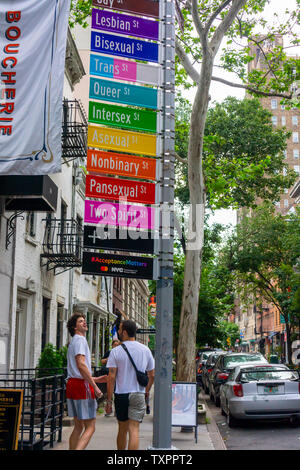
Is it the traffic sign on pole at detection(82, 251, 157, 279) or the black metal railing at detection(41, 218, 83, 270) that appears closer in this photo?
the traffic sign on pole at detection(82, 251, 157, 279)

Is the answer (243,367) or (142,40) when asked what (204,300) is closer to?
(243,367)

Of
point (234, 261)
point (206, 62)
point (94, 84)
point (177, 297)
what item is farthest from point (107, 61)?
point (234, 261)

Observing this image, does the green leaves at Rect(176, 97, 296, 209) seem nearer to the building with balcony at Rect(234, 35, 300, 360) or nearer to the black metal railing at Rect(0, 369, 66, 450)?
the black metal railing at Rect(0, 369, 66, 450)

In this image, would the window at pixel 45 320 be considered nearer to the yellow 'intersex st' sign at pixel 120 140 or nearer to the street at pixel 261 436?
the street at pixel 261 436

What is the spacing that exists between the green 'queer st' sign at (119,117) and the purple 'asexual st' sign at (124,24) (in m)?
1.16

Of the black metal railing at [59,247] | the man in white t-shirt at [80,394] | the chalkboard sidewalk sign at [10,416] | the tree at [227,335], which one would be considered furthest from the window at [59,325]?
the man in white t-shirt at [80,394]

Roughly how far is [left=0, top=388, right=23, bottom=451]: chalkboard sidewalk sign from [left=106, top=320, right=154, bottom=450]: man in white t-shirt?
116 centimetres

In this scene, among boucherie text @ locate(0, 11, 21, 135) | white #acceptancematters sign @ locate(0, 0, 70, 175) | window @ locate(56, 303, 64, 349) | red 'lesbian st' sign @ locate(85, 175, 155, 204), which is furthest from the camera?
window @ locate(56, 303, 64, 349)

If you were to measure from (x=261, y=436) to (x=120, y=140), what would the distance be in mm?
7150

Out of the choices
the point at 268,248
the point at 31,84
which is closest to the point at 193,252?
the point at 31,84

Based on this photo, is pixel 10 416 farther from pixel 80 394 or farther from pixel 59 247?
pixel 59 247

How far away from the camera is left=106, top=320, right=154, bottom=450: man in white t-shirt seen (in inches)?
280

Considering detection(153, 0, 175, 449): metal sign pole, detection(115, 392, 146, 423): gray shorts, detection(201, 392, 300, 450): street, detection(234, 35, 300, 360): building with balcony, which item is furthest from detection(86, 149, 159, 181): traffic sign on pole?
detection(234, 35, 300, 360): building with balcony

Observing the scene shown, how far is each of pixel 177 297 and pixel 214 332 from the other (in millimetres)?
2594
